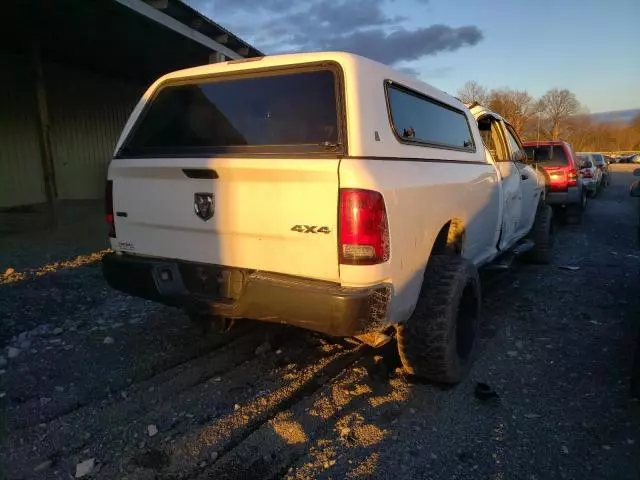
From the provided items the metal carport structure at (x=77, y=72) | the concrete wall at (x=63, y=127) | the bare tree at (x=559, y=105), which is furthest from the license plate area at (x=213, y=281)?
the bare tree at (x=559, y=105)

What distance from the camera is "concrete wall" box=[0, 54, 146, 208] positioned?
9.76 meters

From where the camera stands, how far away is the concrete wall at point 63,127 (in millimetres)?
9758

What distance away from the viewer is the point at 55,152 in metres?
11.1

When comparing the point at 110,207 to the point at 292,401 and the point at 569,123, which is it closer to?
the point at 292,401

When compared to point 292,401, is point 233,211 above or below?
above

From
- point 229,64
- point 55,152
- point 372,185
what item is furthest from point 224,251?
point 55,152

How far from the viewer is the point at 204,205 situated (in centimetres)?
287

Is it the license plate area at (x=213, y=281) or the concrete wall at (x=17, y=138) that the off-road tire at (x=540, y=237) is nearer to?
the license plate area at (x=213, y=281)

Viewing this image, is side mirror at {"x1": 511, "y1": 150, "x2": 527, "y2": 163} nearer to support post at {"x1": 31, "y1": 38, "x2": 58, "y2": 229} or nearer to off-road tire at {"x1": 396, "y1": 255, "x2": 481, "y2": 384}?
off-road tire at {"x1": 396, "y1": 255, "x2": 481, "y2": 384}

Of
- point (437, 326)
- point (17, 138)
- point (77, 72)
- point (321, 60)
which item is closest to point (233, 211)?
point (321, 60)

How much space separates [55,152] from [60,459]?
10365 millimetres

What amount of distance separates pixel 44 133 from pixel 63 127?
10.7 ft

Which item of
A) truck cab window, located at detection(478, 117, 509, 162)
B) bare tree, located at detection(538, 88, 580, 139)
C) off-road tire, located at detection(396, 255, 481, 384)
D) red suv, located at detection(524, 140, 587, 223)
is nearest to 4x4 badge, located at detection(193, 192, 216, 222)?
off-road tire, located at detection(396, 255, 481, 384)

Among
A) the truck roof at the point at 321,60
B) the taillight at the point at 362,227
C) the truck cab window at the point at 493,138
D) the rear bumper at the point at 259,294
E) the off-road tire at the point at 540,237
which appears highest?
the truck roof at the point at 321,60
